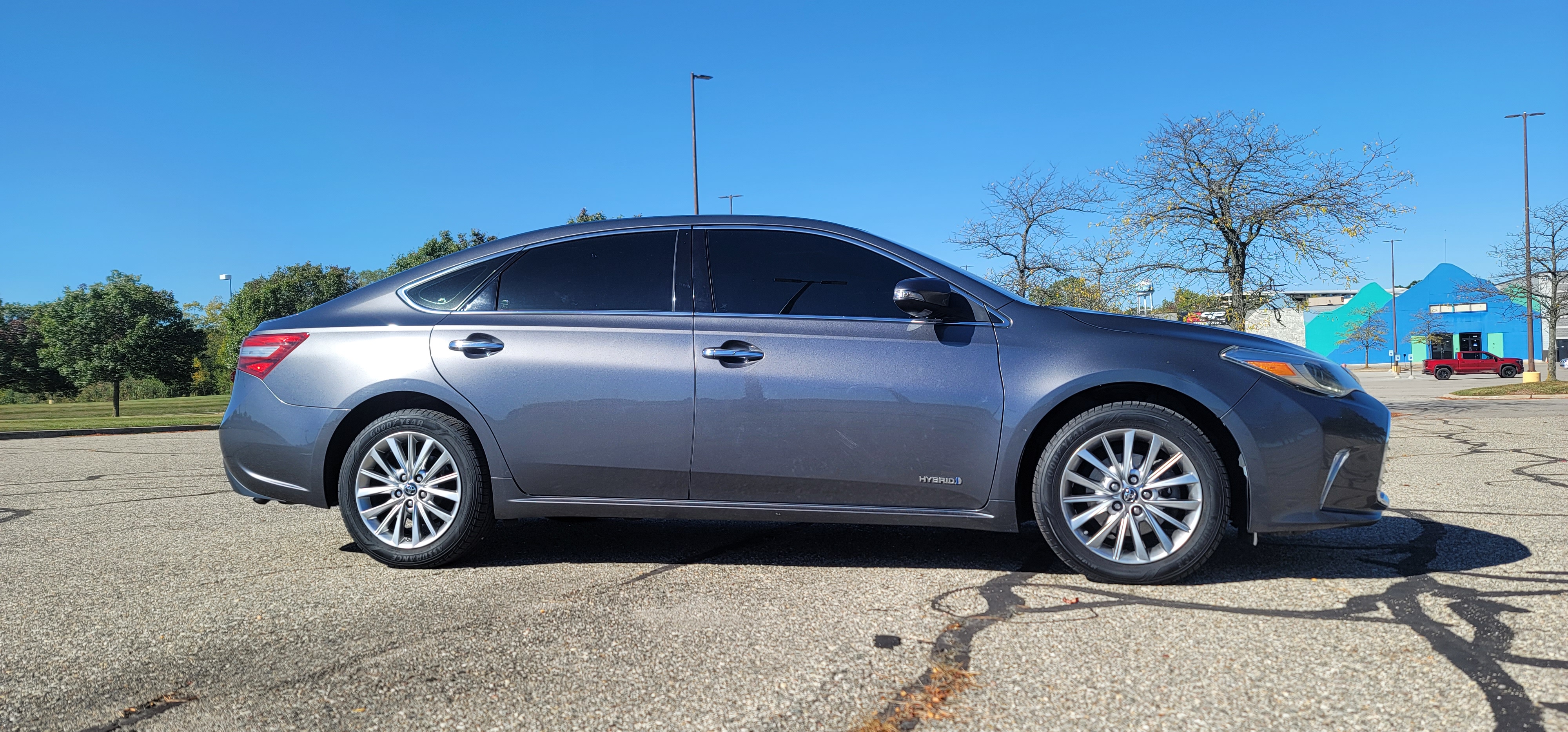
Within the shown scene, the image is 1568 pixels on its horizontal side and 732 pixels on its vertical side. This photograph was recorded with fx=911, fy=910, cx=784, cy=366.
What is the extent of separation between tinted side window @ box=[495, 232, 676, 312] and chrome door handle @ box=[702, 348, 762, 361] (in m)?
0.34

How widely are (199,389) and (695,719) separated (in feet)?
211

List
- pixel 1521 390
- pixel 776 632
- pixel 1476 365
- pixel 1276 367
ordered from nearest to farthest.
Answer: pixel 776 632 → pixel 1276 367 → pixel 1521 390 → pixel 1476 365

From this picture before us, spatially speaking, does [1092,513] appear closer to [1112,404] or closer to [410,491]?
[1112,404]

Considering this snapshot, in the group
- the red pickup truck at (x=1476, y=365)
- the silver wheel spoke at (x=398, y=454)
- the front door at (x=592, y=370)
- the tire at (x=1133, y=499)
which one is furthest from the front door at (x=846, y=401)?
the red pickup truck at (x=1476, y=365)

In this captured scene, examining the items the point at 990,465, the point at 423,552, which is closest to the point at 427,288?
the point at 423,552

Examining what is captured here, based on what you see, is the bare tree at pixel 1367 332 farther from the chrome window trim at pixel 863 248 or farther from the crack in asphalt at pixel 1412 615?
the chrome window trim at pixel 863 248

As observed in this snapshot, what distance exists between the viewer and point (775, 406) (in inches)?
149

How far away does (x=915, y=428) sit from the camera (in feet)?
12.1

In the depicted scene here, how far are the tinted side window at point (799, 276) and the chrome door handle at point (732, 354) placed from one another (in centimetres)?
21

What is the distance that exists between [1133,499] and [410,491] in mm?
3084

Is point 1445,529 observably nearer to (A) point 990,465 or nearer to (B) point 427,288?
(A) point 990,465

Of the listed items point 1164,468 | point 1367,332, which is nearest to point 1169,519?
point 1164,468

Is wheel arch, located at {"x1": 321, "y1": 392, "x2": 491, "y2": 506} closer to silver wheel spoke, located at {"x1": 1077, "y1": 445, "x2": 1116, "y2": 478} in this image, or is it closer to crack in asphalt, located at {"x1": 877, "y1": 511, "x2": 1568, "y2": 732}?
crack in asphalt, located at {"x1": 877, "y1": 511, "x2": 1568, "y2": 732}

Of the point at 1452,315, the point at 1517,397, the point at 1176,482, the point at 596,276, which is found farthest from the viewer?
Answer: the point at 1452,315
